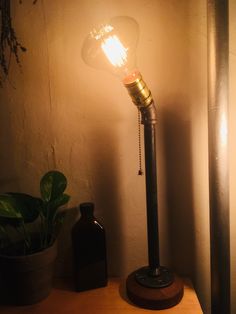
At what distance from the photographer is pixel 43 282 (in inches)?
39.1

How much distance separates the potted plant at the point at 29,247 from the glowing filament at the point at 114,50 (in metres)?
0.44

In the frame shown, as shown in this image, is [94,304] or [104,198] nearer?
[94,304]

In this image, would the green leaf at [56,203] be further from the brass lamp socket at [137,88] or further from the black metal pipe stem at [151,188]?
the brass lamp socket at [137,88]

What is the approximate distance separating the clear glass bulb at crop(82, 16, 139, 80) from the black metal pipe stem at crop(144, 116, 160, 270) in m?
0.21

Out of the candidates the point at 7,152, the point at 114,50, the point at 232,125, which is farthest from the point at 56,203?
the point at 232,125

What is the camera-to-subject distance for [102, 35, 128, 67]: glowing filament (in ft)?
3.03

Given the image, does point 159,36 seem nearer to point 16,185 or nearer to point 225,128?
point 225,128

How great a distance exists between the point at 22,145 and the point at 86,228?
0.42 metres

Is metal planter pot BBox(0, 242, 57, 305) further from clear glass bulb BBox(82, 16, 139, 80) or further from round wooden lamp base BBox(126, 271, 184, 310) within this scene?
clear glass bulb BBox(82, 16, 139, 80)

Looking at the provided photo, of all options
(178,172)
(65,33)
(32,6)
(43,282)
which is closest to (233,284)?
(178,172)

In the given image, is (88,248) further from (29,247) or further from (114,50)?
(114,50)

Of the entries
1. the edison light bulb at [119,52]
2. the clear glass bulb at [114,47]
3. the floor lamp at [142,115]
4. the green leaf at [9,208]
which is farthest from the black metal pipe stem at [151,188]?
the green leaf at [9,208]

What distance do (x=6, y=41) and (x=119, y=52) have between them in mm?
462

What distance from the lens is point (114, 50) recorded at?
0.94 meters
